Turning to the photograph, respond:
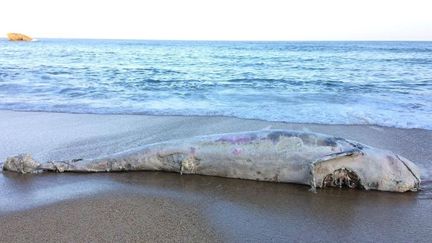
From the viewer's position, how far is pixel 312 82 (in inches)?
517

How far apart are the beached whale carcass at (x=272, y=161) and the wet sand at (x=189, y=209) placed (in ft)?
0.37

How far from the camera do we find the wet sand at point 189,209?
300 centimetres

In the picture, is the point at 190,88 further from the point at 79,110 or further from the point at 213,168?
the point at 213,168

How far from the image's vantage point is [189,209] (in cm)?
349

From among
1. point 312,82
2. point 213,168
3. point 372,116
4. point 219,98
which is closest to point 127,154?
point 213,168

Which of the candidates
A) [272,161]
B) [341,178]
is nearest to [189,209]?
[272,161]

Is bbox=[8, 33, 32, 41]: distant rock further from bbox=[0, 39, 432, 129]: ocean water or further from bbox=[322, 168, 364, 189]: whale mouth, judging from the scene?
bbox=[322, 168, 364, 189]: whale mouth

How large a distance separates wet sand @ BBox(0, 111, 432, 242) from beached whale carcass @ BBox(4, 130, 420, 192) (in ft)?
0.37

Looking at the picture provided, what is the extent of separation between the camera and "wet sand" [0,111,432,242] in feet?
9.86

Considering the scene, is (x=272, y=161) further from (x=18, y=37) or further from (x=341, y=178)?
(x=18, y=37)

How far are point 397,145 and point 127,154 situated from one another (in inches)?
142

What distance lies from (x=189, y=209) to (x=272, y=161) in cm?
115

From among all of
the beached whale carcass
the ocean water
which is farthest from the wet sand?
the ocean water

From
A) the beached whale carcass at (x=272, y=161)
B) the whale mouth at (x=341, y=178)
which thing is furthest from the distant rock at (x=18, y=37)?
the whale mouth at (x=341, y=178)
